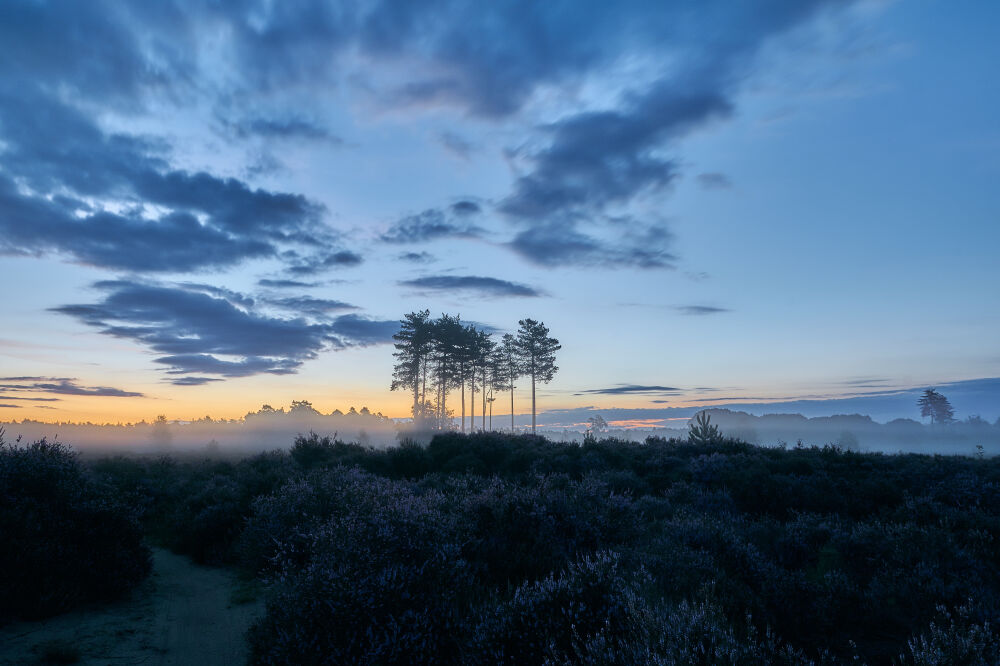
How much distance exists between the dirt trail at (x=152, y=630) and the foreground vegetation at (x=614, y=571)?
2.86ft

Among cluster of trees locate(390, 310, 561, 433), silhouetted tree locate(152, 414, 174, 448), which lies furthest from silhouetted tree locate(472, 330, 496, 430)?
silhouetted tree locate(152, 414, 174, 448)

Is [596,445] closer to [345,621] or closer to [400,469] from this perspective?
[400,469]

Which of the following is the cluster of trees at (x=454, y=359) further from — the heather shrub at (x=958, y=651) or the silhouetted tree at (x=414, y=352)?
the heather shrub at (x=958, y=651)

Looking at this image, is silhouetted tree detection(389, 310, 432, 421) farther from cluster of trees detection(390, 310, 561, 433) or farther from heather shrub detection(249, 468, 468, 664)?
heather shrub detection(249, 468, 468, 664)

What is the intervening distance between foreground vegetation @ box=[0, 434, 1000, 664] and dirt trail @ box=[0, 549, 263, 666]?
873 millimetres

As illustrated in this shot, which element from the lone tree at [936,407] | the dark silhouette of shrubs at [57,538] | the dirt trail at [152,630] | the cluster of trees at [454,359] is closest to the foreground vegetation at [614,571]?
the dark silhouette of shrubs at [57,538]

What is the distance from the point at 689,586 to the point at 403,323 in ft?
179

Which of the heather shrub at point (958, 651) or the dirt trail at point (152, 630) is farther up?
the heather shrub at point (958, 651)

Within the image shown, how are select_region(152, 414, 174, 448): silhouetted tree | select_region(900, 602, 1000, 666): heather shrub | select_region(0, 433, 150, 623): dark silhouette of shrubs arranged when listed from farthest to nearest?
select_region(152, 414, 174, 448): silhouetted tree < select_region(0, 433, 150, 623): dark silhouette of shrubs < select_region(900, 602, 1000, 666): heather shrub

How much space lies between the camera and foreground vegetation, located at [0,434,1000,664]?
4727 millimetres

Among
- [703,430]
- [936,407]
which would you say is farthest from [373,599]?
[936,407]

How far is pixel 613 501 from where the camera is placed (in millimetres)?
9688

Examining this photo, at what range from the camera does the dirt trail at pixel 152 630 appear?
21.8 ft

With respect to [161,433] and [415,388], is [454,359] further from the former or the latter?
[161,433]
